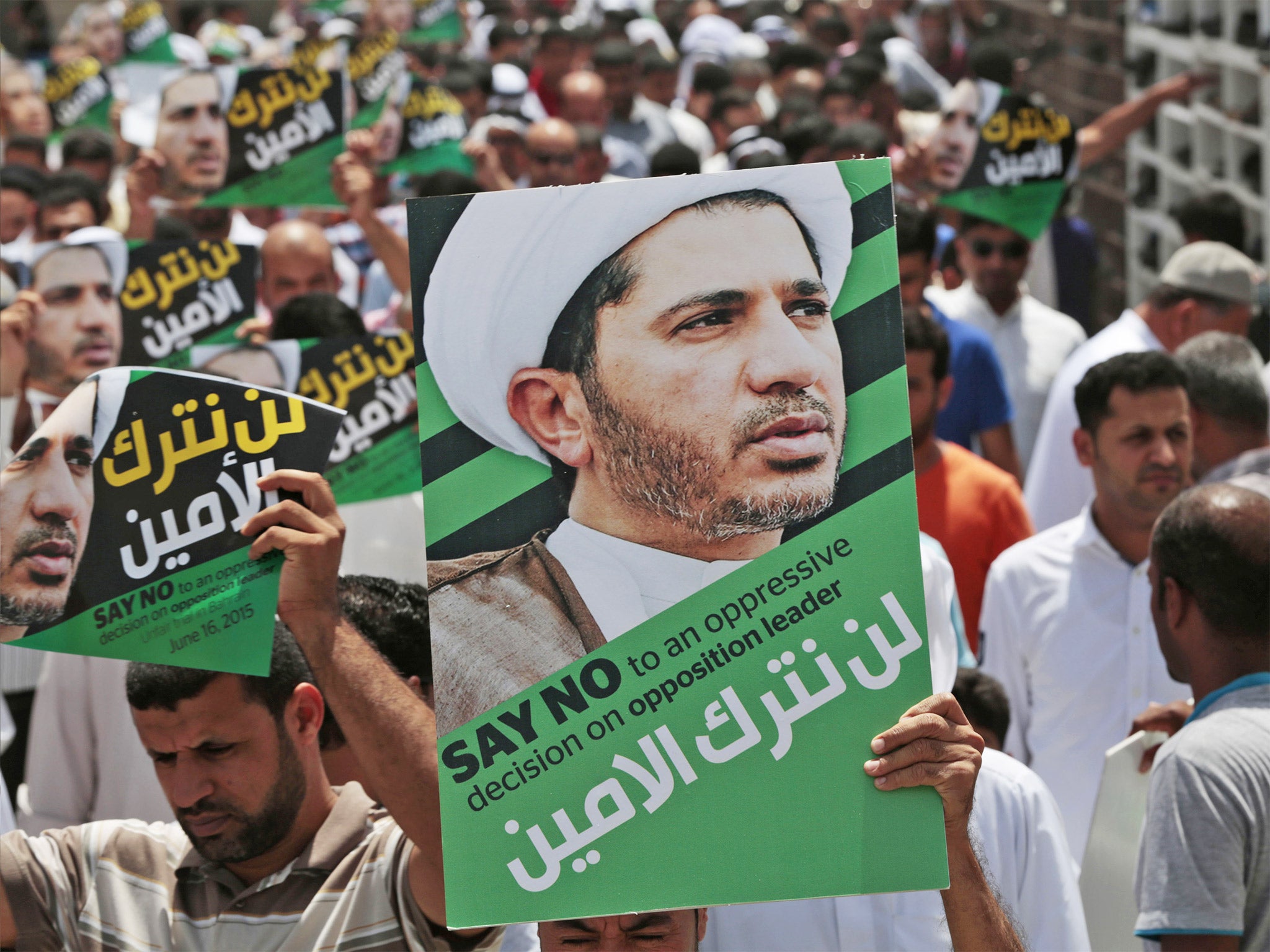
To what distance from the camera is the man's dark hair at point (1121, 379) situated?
4.11 m

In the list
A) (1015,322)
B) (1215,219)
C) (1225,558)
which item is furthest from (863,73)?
(1225,558)

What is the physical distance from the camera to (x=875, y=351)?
2117 millimetres

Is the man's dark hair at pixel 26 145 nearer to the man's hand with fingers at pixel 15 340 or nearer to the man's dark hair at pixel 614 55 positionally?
the man's dark hair at pixel 614 55

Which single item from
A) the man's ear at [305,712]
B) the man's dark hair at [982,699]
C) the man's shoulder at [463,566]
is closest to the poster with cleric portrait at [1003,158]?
the man's dark hair at [982,699]

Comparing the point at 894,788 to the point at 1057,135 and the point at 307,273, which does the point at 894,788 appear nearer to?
the point at 307,273

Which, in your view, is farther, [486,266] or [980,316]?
[980,316]

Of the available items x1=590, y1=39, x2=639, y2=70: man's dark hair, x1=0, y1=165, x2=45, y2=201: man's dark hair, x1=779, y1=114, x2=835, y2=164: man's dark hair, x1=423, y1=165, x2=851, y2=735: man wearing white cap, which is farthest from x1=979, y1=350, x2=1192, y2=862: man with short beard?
x1=590, y1=39, x2=639, y2=70: man's dark hair

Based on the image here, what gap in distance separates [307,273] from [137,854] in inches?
136

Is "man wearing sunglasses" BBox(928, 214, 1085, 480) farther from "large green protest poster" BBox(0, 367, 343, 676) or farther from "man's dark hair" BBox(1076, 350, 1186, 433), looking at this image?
"large green protest poster" BBox(0, 367, 343, 676)

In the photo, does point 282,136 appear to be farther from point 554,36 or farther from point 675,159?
point 554,36

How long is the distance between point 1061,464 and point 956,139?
6.11ft

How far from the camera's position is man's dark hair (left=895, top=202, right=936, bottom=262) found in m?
5.54

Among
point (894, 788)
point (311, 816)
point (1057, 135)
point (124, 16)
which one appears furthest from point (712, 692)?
point (124, 16)

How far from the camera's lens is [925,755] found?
6.72 feet
